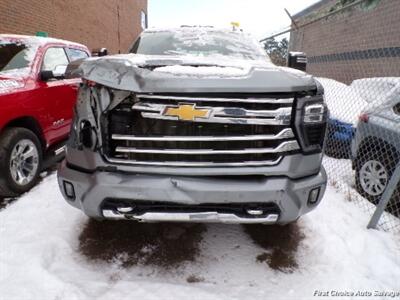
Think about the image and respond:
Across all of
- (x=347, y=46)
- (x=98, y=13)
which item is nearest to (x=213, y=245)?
(x=347, y=46)

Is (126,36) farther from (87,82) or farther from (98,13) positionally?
(87,82)

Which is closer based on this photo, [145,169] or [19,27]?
[145,169]

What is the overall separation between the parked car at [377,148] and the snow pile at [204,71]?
2551 mm

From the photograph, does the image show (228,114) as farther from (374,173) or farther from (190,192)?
(374,173)

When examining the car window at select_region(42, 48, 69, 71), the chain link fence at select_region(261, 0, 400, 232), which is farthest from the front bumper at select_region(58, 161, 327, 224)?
the car window at select_region(42, 48, 69, 71)

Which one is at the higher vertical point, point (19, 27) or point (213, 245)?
point (19, 27)

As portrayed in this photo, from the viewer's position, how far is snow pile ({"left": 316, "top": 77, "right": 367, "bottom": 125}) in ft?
21.0

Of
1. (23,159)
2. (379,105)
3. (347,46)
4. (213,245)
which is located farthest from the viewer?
(347,46)

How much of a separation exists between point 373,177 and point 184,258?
9.19 ft

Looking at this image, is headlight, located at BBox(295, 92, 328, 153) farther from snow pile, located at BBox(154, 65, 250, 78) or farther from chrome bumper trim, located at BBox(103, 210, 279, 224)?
chrome bumper trim, located at BBox(103, 210, 279, 224)

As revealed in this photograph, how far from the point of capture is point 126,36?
1853cm

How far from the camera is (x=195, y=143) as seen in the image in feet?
7.83

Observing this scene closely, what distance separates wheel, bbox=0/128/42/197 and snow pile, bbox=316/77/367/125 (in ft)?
16.5

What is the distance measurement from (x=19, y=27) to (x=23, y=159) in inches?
209
